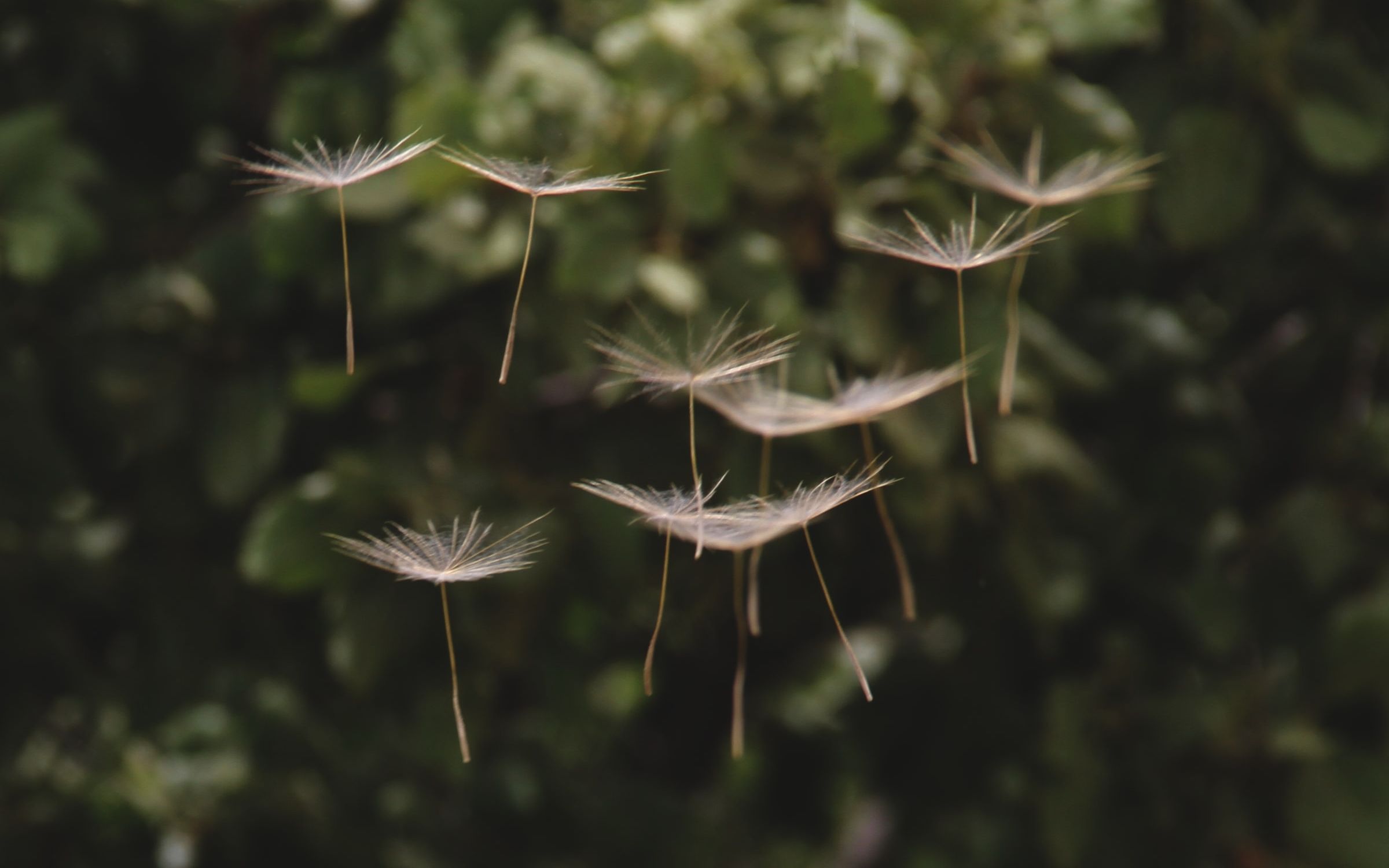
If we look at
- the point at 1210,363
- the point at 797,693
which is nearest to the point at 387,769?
the point at 797,693

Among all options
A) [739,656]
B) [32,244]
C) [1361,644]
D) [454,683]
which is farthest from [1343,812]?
[32,244]

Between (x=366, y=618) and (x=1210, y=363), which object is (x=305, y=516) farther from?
(x=1210, y=363)

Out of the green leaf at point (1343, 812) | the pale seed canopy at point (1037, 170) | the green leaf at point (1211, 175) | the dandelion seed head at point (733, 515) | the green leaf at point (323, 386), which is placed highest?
the dandelion seed head at point (733, 515)

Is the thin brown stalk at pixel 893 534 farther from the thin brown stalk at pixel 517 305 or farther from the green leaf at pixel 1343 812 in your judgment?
the green leaf at pixel 1343 812

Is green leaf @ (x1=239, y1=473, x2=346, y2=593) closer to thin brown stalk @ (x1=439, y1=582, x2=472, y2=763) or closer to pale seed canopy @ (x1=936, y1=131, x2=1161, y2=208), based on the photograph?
thin brown stalk @ (x1=439, y1=582, x2=472, y2=763)

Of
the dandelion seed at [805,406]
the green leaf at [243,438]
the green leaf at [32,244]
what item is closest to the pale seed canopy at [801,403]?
the dandelion seed at [805,406]
